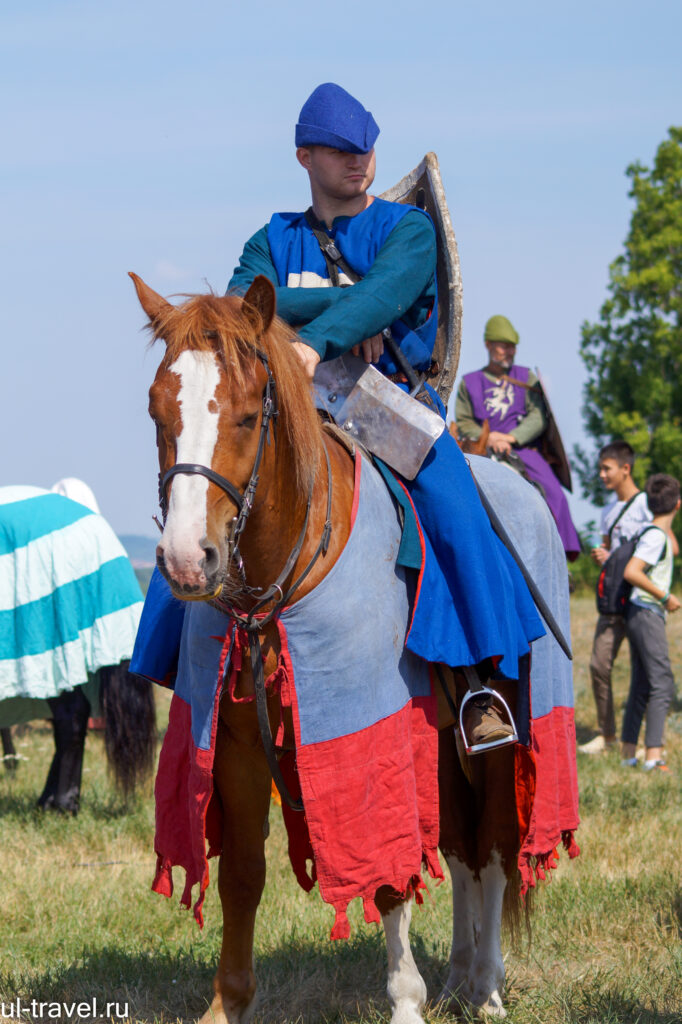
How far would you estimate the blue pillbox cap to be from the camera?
3760mm

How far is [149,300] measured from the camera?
3.16 meters

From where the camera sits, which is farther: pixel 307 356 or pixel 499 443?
pixel 499 443

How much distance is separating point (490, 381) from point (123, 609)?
308 cm

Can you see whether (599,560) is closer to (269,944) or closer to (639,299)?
(269,944)

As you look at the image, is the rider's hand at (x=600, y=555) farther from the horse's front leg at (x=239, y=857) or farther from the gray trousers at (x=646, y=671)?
the horse's front leg at (x=239, y=857)

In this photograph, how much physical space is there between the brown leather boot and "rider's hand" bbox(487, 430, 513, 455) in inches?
160

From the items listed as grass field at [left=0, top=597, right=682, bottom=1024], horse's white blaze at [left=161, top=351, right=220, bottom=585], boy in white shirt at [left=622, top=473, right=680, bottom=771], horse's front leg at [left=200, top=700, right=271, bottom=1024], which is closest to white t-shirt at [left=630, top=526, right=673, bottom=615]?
boy in white shirt at [left=622, top=473, right=680, bottom=771]

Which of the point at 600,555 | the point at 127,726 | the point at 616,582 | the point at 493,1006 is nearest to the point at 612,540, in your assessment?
the point at 600,555

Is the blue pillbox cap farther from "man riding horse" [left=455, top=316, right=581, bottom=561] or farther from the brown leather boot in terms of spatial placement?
"man riding horse" [left=455, top=316, right=581, bottom=561]

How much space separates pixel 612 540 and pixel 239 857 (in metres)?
6.29

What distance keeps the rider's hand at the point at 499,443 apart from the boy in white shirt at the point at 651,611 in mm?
1492

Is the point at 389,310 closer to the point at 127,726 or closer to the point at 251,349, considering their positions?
the point at 251,349

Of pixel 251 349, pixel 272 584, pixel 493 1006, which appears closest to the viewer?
pixel 251 349

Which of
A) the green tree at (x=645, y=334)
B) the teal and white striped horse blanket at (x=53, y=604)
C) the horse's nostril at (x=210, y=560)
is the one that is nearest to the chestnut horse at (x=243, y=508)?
the horse's nostril at (x=210, y=560)
